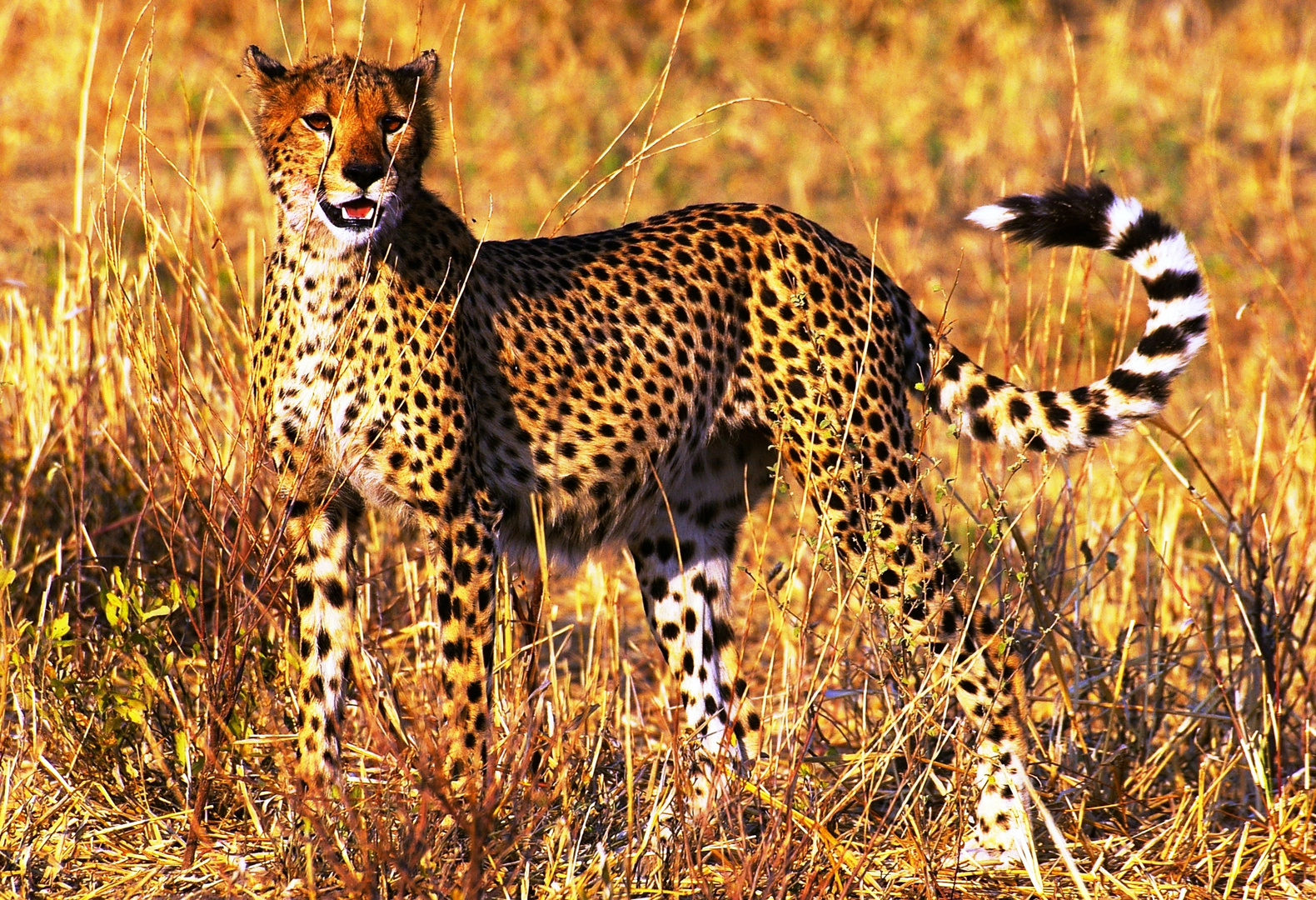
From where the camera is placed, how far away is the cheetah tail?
11.0 ft

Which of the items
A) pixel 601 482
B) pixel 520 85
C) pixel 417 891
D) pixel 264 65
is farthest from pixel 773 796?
pixel 520 85

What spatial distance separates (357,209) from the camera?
3.05m

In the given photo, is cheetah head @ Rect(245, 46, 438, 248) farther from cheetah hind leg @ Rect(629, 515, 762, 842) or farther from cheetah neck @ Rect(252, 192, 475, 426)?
cheetah hind leg @ Rect(629, 515, 762, 842)

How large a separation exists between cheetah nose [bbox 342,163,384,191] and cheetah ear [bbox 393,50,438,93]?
32cm

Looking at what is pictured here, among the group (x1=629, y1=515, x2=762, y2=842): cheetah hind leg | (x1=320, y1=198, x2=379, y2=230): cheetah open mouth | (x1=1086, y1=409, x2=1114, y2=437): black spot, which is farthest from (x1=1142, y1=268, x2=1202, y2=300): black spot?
(x1=320, y1=198, x2=379, y2=230): cheetah open mouth

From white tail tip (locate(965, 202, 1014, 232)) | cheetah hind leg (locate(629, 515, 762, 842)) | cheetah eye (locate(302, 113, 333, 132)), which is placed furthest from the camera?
cheetah hind leg (locate(629, 515, 762, 842))

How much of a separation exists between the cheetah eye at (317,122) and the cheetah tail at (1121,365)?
4.04ft

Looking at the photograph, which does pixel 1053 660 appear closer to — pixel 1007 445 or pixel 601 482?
pixel 1007 445

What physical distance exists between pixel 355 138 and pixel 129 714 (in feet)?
3.79

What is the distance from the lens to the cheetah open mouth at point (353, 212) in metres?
3.05

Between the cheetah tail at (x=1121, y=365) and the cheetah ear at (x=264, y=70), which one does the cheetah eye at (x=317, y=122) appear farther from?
the cheetah tail at (x=1121, y=365)

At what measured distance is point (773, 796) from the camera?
2803mm

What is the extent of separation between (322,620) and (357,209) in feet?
2.61

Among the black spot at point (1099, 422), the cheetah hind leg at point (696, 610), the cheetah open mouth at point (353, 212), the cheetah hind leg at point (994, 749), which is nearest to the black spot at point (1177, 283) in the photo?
the black spot at point (1099, 422)
